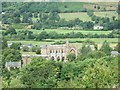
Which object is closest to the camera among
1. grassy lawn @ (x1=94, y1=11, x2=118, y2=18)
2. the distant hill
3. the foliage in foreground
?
the foliage in foreground

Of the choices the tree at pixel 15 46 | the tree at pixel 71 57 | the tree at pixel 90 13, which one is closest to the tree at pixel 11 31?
the tree at pixel 15 46

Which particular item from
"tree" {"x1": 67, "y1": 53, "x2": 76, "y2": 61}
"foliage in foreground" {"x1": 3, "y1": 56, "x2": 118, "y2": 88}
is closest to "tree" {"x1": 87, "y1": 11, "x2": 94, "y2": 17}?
"tree" {"x1": 67, "y1": 53, "x2": 76, "y2": 61}

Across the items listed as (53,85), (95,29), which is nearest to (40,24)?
(95,29)

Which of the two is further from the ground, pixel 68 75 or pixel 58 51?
pixel 68 75

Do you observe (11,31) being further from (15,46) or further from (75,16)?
(75,16)

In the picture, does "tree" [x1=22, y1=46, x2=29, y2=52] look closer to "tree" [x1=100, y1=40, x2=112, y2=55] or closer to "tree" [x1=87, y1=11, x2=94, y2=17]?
"tree" [x1=100, y1=40, x2=112, y2=55]

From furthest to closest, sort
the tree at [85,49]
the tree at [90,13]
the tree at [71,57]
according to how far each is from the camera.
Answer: the tree at [90,13]
the tree at [85,49]
the tree at [71,57]

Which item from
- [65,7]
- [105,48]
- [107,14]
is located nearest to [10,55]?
[105,48]

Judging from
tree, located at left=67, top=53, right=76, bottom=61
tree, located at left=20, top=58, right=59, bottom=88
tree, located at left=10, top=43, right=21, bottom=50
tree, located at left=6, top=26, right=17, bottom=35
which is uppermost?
tree, located at left=6, top=26, right=17, bottom=35

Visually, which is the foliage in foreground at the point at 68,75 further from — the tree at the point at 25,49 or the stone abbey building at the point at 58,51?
the tree at the point at 25,49

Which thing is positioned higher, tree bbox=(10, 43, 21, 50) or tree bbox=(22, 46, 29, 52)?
tree bbox=(10, 43, 21, 50)

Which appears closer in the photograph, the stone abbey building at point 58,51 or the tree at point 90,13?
the stone abbey building at point 58,51
